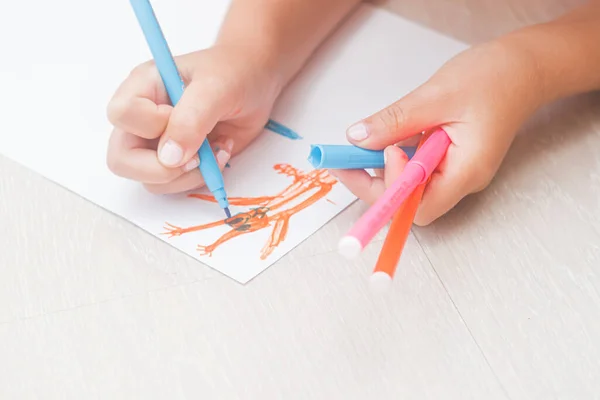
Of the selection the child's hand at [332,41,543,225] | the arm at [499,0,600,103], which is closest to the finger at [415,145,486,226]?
the child's hand at [332,41,543,225]

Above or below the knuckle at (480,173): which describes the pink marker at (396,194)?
above

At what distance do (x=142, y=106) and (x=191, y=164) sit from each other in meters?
0.05

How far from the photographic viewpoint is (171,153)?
0.48m

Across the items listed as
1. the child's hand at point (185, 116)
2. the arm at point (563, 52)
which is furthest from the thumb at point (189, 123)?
the arm at point (563, 52)

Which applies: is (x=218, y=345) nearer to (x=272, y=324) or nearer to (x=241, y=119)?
(x=272, y=324)

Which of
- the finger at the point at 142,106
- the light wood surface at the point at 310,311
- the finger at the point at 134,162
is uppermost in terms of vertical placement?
the finger at the point at 142,106

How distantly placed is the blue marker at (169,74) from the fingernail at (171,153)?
2cm

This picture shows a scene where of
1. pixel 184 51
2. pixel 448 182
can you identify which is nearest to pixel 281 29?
pixel 184 51

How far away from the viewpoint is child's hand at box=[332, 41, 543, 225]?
1.59 feet

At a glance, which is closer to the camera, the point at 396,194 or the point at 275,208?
the point at 396,194

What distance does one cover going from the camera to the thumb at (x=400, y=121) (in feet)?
1.58

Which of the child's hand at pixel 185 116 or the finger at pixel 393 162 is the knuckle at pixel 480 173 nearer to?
the finger at pixel 393 162

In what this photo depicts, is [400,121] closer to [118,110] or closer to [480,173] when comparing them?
[480,173]

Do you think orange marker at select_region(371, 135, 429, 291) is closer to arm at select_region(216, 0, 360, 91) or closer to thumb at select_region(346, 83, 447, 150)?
thumb at select_region(346, 83, 447, 150)
